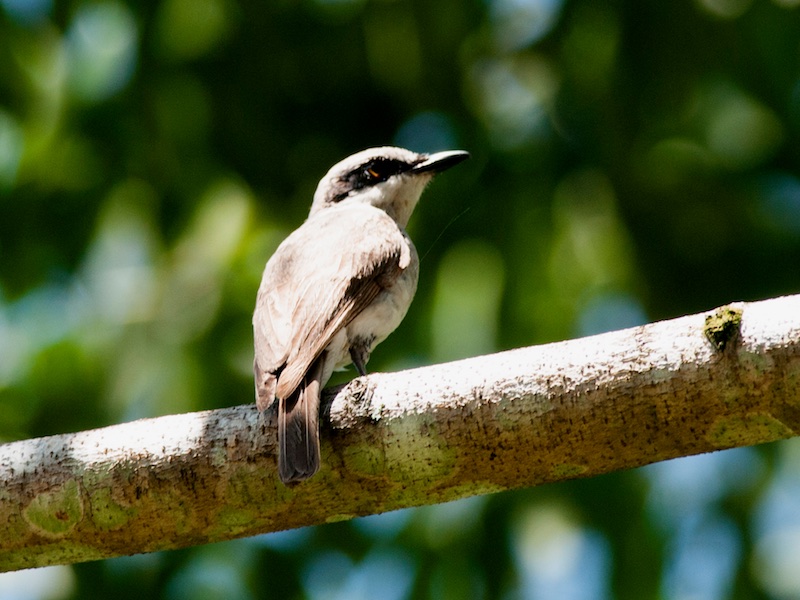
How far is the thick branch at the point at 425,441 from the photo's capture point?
9.71 ft

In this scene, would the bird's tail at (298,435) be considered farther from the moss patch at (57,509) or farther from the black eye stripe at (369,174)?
the black eye stripe at (369,174)

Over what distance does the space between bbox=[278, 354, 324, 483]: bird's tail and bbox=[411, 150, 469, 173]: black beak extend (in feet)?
7.57

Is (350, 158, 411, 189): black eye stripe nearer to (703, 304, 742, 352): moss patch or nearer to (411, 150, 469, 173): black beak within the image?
(411, 150, 469, 173): black beak

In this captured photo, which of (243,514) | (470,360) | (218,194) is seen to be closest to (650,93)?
(218,194)

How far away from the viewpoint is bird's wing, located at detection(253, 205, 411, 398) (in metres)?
3.88

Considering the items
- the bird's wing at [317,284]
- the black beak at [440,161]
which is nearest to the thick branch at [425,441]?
the bird's wing at [317,284]

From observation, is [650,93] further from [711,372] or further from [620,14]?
[711,372]

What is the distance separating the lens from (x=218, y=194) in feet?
16.9

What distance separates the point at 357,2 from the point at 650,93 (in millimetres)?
1634

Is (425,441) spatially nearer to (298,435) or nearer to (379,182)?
(298,435)

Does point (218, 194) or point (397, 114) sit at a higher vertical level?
point (397, 114)

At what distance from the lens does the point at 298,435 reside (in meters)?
3.10

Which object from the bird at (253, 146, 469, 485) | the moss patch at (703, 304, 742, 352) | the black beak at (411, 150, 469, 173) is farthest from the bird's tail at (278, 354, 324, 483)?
the black beak at (411, 150, 469, 173)

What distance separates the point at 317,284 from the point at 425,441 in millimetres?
1310
